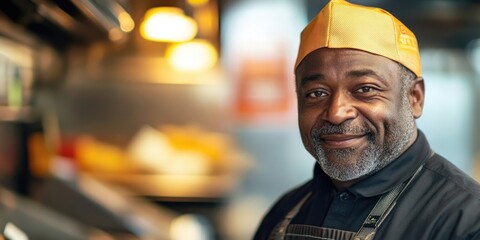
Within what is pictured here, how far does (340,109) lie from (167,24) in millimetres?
2357

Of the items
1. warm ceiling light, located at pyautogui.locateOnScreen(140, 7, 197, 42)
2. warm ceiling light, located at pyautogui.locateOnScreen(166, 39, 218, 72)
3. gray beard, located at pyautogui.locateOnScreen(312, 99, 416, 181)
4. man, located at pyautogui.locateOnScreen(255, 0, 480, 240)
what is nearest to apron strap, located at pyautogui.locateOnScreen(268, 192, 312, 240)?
man, located at pyautogui.locateOnScreen(255, 0, 480, 240)

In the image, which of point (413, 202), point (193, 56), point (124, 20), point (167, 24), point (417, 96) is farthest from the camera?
point (193, 56)

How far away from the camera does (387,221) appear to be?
160cm

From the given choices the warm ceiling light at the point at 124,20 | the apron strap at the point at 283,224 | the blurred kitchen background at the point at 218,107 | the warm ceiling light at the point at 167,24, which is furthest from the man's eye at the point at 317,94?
the blurred kitchen background at the point at 218,107

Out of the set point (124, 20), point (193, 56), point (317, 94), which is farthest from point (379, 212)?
point (193, 56)

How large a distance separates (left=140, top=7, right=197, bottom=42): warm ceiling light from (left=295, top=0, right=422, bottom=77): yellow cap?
207 centimetres

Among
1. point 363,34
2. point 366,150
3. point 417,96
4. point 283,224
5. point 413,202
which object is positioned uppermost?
point 363,34

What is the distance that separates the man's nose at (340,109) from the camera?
161 cm

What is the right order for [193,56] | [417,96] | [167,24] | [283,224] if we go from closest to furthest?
[417,96], [283,224], [167,24], [193,56]

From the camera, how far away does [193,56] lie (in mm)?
5180

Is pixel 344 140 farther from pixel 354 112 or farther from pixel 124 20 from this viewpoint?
pixel 124 20

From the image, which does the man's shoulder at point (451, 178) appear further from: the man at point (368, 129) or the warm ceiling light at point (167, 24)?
the warm ceiling light at point (167, 24)

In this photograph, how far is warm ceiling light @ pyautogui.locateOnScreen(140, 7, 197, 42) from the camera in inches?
148

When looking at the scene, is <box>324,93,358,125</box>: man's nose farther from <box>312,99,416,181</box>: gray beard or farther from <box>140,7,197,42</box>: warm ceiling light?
<box>140,7,197,42</box>: warm ceiling light
